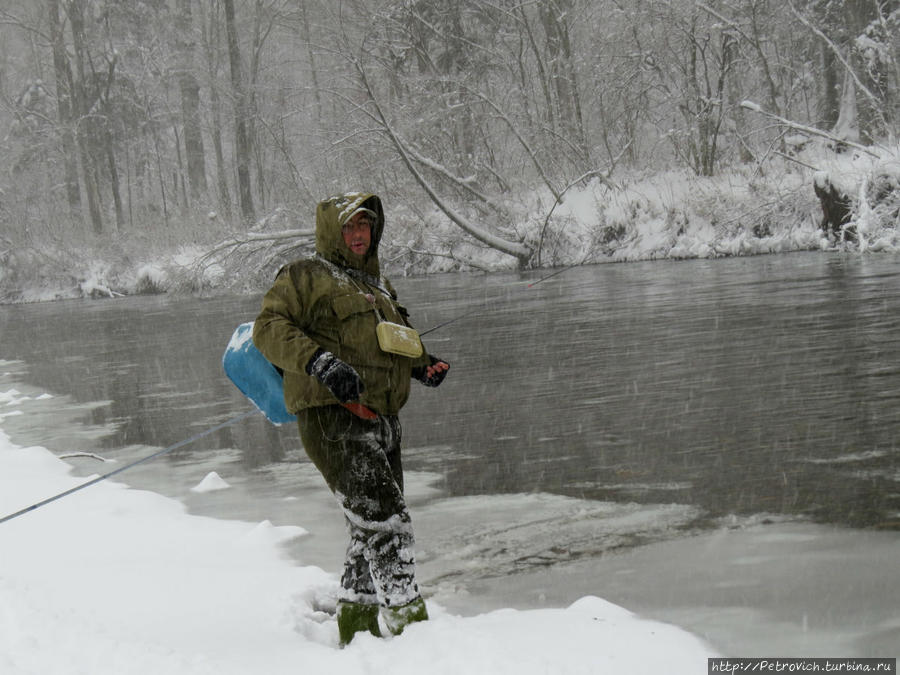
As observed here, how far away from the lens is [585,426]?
736 cm

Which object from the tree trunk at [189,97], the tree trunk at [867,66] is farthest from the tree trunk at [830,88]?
the tree trunk at [189,97]

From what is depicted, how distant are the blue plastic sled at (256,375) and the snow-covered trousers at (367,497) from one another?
206 millimetres

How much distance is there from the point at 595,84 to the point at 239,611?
26.0 meters

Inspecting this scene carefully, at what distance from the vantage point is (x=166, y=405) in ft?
34.0

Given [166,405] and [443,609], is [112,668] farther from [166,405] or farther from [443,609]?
[166,405]

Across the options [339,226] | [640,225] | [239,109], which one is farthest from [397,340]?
[239,109]

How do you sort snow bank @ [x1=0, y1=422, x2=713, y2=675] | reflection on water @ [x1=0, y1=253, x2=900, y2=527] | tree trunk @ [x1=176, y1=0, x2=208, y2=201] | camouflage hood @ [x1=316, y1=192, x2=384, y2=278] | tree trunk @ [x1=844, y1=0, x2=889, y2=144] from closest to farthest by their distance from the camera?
snow bank @ [x1=0, y1=422, x2=713, y2=675]
camouflage hood @ [x1=316, y1=192, x2=384, y2=278]
reflection on water @ [x1=0, y1=253, x2=900, y2=527]
tree trunk @ [x1=844, y1=0, x2=889, y2=144]
tree trunk @ [x1=176, y1=0, x2=208, y2=201]

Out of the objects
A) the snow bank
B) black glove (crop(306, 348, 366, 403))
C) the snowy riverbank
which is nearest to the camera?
the snow bank

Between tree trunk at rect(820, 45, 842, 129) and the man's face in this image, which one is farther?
tree trunk at rect(820, 45, 842, 129)

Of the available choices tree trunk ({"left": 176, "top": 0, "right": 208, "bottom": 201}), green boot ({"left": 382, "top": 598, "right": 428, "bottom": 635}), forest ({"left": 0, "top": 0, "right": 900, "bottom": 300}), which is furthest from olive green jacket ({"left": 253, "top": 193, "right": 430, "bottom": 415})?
tree trunk ({"left": 176, "top": 0, "right": 208, "bottom": 201})

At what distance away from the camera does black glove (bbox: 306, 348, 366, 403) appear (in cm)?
353

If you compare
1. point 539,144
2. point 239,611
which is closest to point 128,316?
point 539,144

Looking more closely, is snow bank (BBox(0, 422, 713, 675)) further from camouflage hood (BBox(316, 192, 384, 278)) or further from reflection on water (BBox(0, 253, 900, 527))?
camouflage hood (BBox(316, 192, 384, 278))

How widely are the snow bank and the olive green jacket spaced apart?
880 millimetres
